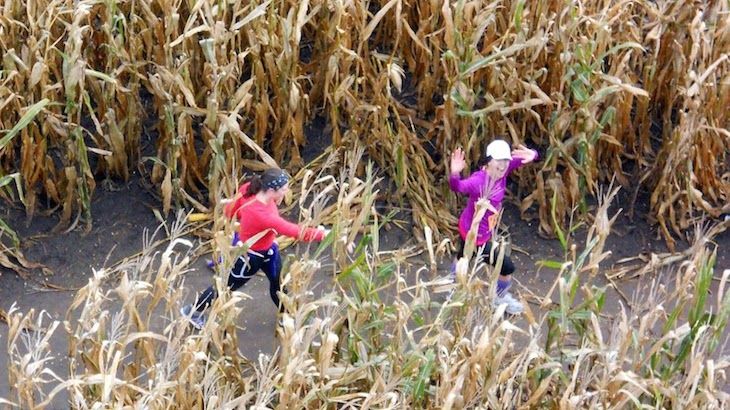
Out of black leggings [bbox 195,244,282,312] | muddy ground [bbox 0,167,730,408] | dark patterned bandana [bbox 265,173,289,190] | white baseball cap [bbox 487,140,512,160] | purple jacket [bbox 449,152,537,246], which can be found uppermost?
white baseball cap [bbox 487,140,512,160]

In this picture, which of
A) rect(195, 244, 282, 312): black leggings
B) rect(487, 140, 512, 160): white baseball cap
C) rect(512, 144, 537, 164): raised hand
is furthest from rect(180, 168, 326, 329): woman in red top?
rect(512, 144, 537, 164): raised hand

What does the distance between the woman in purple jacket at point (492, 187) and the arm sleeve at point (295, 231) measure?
24.7 inches

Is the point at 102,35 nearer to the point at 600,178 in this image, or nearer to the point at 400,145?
the point at 400,145

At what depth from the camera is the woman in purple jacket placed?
3.51m

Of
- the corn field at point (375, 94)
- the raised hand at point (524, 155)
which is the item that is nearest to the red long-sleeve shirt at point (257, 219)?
the corn field at point (375, 94)

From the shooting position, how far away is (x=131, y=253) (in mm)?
3982

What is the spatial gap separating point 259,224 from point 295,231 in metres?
0.15

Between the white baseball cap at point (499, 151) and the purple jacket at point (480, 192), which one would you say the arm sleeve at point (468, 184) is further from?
the white baseball cap at point (499, 151)

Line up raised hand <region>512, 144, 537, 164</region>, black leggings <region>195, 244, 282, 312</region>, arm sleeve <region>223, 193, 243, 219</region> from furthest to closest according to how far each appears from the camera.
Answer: raised hand <region>512, 144, 537, 164</region> < black leggings <region>195, 244, 282, 312</region> < arm sleeve <region>223, 193, 243, 219</region>

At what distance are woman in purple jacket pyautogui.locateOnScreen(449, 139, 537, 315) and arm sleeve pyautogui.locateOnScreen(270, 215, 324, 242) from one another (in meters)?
0.63

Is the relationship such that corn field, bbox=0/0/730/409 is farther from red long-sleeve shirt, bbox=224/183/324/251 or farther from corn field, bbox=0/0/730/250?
red long-sleeve shirt, bbox=224/183/324/251

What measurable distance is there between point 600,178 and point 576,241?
336 mm

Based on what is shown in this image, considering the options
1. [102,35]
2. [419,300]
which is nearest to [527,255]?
[419,300]

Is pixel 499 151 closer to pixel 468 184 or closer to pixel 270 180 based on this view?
pixel 468 184
